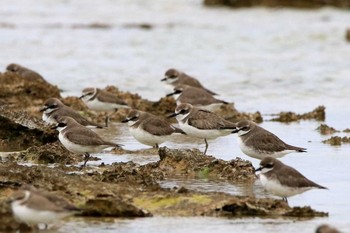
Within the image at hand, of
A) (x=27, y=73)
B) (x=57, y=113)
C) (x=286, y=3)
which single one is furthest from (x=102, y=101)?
(x=286, y=3)

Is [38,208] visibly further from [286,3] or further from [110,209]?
[286,3]

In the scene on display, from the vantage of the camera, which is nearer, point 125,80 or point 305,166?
point 305,166

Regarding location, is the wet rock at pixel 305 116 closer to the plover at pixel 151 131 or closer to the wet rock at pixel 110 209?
the plover at pixel 151 131

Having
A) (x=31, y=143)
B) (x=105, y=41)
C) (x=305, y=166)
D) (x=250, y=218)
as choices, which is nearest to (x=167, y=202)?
(x=250, y=218)

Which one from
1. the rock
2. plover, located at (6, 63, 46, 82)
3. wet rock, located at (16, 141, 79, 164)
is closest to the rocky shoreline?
plover, located at (6, 63, 46, 82)

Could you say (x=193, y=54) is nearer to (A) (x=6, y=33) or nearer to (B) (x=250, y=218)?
(A) (x=6, y=33)

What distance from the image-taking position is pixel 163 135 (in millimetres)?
14672

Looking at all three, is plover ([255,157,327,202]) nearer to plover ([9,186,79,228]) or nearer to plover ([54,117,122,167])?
plover ([9,186,79,228])

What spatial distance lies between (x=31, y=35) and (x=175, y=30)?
4912 mm

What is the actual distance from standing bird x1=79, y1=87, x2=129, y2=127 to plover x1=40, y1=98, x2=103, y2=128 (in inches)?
74.4

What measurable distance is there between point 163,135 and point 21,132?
6.98 ft

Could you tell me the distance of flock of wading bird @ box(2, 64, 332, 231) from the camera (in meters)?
9.34

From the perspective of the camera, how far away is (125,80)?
22.4 metres

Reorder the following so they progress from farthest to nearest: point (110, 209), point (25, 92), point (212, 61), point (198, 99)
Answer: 1. point (212, 61)
2. point (25, 92)
3. point (198, 99)
4. point (110, 209)
